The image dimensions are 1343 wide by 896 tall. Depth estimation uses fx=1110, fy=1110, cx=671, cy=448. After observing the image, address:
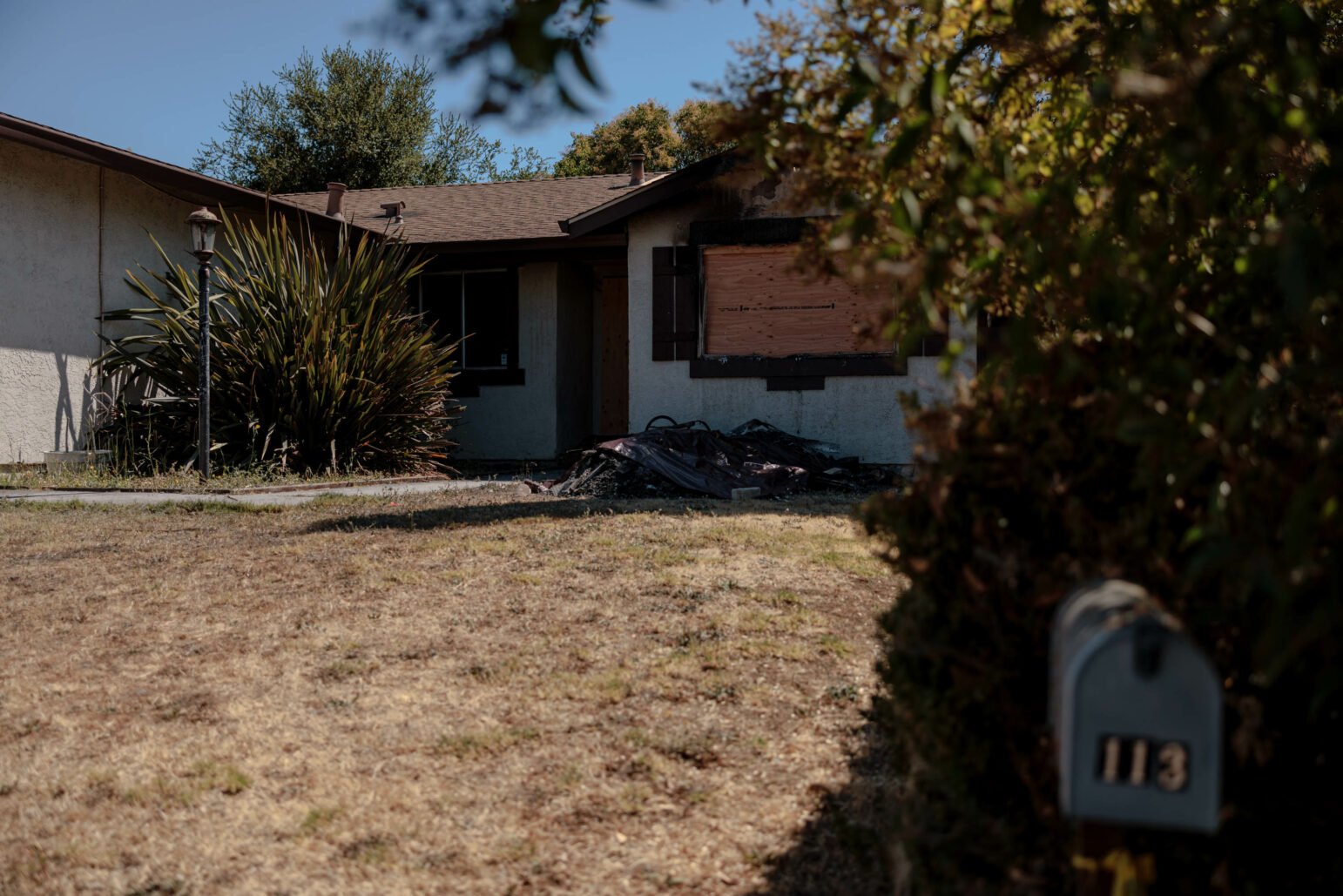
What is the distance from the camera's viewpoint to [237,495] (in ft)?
30.0

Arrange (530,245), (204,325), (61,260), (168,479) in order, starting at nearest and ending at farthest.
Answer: (168,479)
(204,325)
(61,260)
(530,245)

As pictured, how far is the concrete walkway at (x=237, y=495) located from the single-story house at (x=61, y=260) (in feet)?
6.75

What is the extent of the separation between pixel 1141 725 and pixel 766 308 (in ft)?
34.0

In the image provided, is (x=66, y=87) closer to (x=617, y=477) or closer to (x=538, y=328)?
(x=538, y=328)

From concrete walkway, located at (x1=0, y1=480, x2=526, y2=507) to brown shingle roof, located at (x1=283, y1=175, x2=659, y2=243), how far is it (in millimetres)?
4716

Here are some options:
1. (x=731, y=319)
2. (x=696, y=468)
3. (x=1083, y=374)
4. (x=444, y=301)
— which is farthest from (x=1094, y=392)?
(x=444, y=301)

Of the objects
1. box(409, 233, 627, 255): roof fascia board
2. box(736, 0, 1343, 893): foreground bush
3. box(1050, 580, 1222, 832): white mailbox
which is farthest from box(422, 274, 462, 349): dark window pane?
box(1050, 580, 1222, 832): white mailbox

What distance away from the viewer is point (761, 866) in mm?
2834

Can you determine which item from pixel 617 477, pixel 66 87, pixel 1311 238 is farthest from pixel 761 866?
pixel 66 87

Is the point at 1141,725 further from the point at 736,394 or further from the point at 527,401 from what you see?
the point at 527,401

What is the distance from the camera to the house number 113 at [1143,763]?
1.39 metres

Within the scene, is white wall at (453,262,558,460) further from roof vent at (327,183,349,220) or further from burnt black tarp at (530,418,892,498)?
burnt black tarp at (530,418,892,498)

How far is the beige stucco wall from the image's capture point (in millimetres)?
11109

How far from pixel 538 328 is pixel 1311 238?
537 inches
